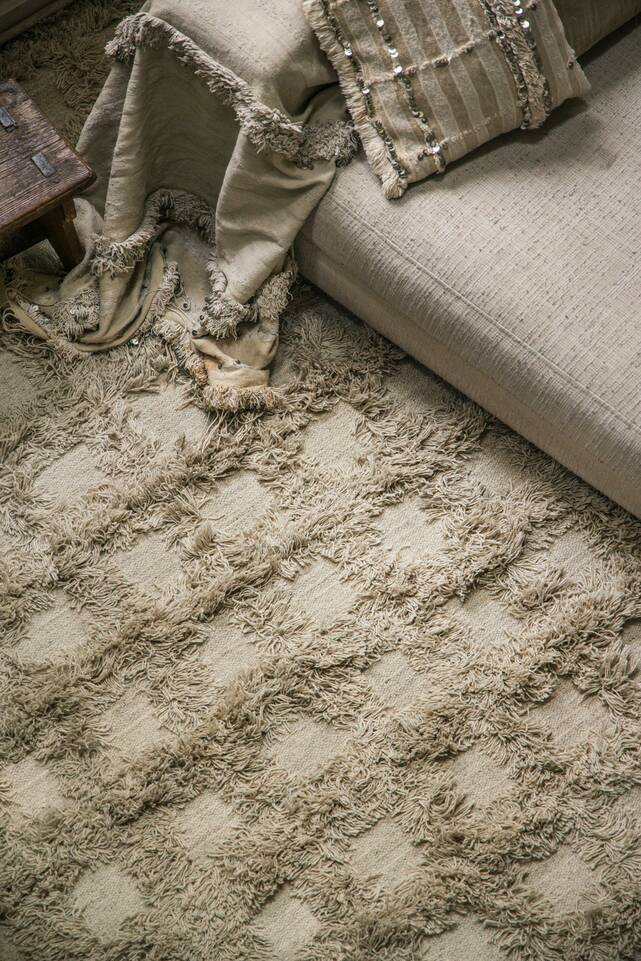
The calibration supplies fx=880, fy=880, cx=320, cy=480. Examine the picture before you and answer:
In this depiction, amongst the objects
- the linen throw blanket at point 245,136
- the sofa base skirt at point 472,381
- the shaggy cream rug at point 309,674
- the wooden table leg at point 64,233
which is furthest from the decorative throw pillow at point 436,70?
the wooden table leg at point 64,233

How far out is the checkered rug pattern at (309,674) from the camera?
1.18 meters

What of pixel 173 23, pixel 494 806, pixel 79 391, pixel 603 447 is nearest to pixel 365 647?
pixel 494 806

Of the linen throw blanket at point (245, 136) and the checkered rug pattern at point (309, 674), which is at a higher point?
the linen throw blanket at point (245, 136)

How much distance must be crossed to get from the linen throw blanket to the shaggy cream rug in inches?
3.4

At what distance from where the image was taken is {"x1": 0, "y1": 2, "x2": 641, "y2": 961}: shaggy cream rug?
1180 millimetres

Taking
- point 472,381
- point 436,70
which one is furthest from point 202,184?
point 472,381

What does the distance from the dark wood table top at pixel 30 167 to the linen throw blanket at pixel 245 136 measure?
0.40 feet

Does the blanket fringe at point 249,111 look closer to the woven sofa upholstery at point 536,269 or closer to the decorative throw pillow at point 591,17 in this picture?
the woven sofa upholstery at point 536,269

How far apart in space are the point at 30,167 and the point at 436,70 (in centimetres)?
62

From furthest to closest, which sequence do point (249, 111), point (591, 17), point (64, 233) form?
point (64, 233)
point (591, 17)
point (249, 111)

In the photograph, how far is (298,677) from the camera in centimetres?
130

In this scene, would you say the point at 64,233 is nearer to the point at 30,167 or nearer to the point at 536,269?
the point at 30,167

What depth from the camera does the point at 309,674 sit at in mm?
1301

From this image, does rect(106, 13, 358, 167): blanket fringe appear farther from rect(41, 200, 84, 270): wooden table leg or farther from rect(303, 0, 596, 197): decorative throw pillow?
rect(41, 200, 84, 270): wooden table leg
